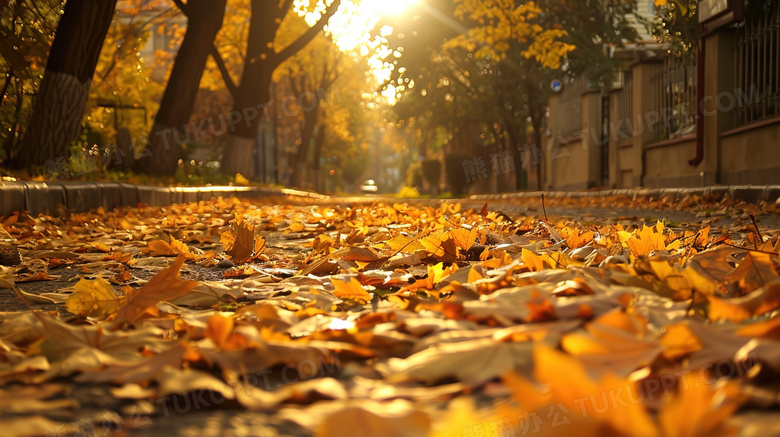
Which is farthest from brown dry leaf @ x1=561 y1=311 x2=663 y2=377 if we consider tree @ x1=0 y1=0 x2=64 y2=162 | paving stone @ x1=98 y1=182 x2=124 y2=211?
tree @ x1=0 y1=0 x2=64 y2=162

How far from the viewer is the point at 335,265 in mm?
2963

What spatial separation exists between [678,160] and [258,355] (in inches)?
541

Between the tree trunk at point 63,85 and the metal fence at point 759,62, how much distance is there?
8612mm

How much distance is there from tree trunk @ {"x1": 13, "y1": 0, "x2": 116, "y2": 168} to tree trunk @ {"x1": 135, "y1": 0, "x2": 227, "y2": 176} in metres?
3.68

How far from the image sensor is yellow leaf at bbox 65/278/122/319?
6.88 feet

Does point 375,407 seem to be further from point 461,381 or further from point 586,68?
point 586,68

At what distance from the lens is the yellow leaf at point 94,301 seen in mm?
2098

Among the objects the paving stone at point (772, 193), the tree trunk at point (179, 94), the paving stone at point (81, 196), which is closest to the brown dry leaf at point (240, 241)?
the paving stone at point (81, 196)

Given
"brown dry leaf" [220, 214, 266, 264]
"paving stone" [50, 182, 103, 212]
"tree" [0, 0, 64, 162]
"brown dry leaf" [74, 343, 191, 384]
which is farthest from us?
"tree" [0, 0, 64, 162]

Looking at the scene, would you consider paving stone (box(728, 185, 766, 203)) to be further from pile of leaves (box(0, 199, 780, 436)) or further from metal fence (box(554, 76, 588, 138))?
metal fence (box(554, 76, 588, 138))

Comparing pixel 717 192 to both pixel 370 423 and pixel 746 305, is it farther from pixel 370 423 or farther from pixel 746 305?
pixel 370 423

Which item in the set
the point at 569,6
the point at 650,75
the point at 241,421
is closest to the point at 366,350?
the point at 241,421

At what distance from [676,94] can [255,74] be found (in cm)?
923

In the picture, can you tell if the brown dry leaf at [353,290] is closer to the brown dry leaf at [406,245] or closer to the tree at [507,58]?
the brown dry leaf at [406,245]
